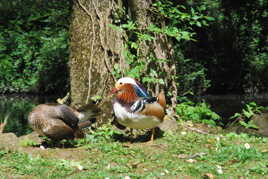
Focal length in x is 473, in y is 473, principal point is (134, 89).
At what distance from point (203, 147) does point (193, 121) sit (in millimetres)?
2244

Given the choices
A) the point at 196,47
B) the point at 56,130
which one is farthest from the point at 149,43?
the point at 196,47

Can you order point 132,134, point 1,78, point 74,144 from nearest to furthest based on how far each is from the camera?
point 74,144
point 132,134
point 1,78

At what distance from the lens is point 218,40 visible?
52.9 feet

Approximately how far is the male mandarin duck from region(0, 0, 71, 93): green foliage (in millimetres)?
8800

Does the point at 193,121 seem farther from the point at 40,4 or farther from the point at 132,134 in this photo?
the point at 40,4

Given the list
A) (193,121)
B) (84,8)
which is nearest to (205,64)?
(193,121)

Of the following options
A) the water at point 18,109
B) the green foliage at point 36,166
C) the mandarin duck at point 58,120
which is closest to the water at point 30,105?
the water at point 18,109

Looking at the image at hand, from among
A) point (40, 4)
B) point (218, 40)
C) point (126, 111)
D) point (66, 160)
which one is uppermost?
point (40, 4)

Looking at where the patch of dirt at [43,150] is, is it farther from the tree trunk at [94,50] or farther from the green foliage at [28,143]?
the tree trunk at [94,50]

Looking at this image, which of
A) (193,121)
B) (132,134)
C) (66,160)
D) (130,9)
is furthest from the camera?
(193,121)

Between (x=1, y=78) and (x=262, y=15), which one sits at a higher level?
(x=262, y=15)

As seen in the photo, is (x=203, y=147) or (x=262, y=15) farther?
(x=262, y=15)

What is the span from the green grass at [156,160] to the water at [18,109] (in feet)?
12.8

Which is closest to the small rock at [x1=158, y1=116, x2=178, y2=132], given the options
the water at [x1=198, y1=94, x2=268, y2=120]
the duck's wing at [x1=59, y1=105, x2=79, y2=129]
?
the duck's wing at [x1=59, y1=105, x2=79, y2=129]
